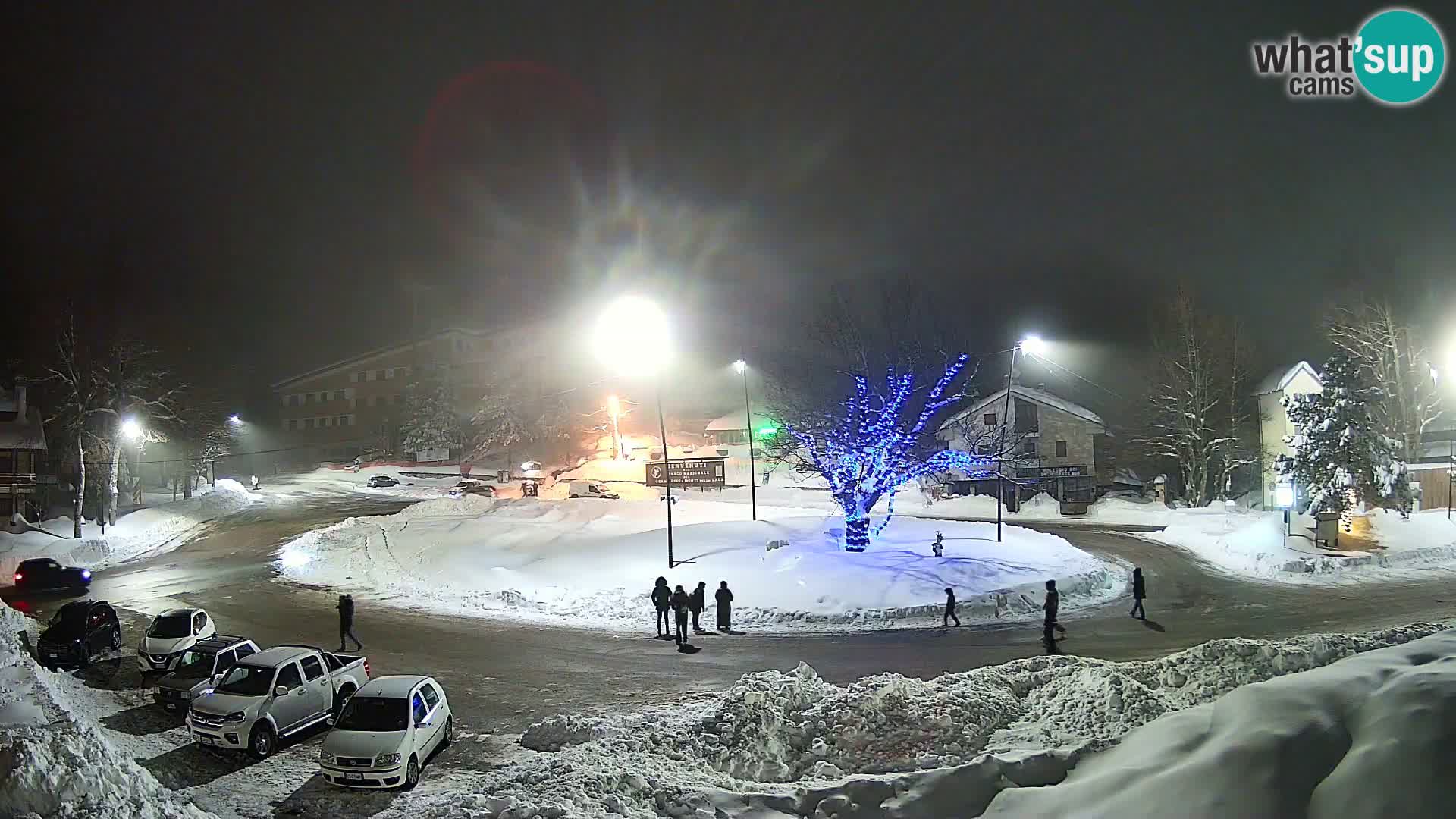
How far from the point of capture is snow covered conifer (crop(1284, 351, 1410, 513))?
3231 cm

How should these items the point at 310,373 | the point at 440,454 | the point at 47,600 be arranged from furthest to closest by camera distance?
the point at 310,373
the point at 440,454
the point at 47,600

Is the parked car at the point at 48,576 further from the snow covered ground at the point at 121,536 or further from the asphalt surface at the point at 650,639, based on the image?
the snow covered ground at the point at 121,536

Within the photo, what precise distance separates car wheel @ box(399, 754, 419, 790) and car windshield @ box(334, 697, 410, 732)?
50 cm

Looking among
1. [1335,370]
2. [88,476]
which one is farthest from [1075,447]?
[88,476]

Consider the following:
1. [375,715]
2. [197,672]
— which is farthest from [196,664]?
[375,715]

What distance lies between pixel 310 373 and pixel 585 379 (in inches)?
1260

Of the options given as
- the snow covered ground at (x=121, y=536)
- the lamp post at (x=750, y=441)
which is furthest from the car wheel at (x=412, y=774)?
the snow covered ground at (x=121, y=536)

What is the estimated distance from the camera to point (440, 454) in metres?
79.0

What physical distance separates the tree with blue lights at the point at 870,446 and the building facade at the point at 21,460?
46.4m

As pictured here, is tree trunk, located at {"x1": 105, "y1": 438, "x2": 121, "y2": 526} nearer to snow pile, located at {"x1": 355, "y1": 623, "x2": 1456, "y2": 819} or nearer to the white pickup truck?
the white pickup truck

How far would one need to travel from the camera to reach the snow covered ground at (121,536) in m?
36.8

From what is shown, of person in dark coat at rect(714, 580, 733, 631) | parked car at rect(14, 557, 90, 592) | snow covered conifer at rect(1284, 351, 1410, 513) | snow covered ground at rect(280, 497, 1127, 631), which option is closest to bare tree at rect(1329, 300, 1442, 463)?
snow covered conifer at rect(1284, 351, 1410, 513)

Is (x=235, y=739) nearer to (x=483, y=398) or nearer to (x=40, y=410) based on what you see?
(x=40, y=410)


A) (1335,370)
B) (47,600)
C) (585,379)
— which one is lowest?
(47,600)
